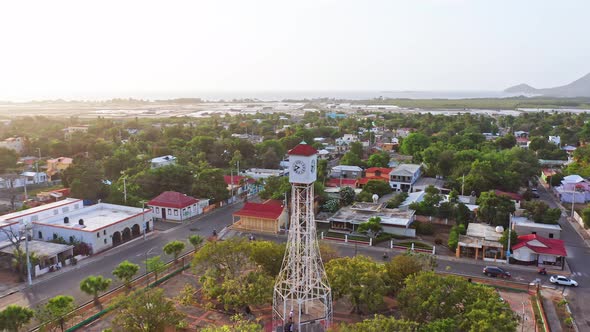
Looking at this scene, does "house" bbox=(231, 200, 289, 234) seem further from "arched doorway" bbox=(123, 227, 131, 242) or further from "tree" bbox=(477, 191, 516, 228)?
"tree" bbox=(477, 191, 516, 228)

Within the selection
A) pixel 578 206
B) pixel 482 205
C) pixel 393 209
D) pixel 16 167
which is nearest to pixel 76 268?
pixel 393 209

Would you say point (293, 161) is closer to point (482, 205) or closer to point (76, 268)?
point (76, 268)

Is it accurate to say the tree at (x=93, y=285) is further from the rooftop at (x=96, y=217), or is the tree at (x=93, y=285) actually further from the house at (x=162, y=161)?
the house at (x=162, y=161)

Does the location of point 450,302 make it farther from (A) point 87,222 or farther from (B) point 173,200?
(B) point 173,200

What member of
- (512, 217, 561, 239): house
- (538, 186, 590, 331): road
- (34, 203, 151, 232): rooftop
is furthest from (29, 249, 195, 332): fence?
(512, 217, 561, 239): house

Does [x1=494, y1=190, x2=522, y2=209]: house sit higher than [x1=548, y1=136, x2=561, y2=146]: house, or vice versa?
[x1=548, y1=136, x2=561, y2=146]: house

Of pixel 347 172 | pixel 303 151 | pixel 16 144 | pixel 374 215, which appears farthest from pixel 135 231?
pixel 16 144
